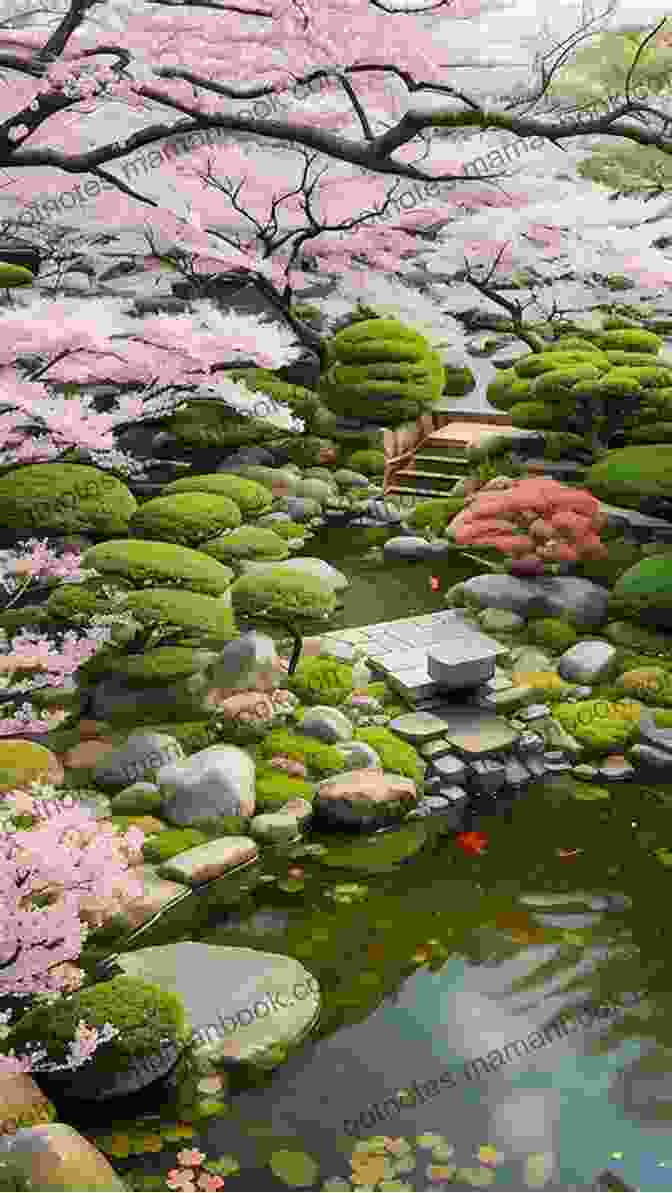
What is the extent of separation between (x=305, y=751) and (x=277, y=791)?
60cm

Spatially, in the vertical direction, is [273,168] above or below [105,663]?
above

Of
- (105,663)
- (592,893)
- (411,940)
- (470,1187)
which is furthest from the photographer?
(105,663)

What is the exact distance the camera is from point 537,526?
35.6ft

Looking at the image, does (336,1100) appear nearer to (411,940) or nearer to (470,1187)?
(470,1187)

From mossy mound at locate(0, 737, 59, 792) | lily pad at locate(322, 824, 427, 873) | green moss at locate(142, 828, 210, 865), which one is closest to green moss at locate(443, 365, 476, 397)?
lily pad at locate(322, 824, 427, 873)

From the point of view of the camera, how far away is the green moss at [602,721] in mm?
8336

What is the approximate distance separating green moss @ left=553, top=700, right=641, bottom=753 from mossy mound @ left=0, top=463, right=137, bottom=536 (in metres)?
4.38

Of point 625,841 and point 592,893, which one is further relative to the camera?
point 625,841

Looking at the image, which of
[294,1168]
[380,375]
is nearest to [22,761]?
[294,1168]

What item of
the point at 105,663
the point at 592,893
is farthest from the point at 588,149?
the point at 592,893

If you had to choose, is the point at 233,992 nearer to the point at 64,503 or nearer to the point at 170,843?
the point at 170,843

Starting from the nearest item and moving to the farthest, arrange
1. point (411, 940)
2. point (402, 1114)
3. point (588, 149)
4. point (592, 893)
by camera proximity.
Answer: point (402, 1114) < point (411, 940) < point (592, 893) < point (588, 149)

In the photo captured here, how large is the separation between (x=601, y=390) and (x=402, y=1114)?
1066 centimetres

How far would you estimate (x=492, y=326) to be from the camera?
2133 cm
